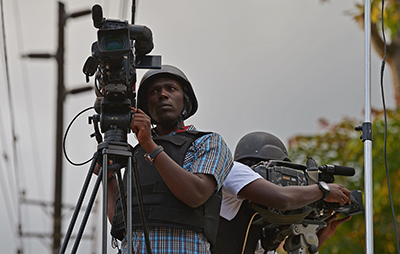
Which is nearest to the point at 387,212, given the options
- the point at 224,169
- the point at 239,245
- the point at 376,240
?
the point at 376,240

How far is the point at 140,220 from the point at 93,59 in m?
0.76

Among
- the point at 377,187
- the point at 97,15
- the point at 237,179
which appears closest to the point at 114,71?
the point at 97,15

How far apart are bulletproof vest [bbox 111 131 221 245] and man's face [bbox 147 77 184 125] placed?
0.56 ft

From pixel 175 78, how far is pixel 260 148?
3.38 feet

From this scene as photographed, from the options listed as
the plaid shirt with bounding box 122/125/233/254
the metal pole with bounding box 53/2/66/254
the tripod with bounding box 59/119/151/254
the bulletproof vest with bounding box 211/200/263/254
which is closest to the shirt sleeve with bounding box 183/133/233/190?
the plaid shirt with bounding box 122/125/233/254

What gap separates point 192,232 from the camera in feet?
8.77

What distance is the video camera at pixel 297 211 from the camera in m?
3.30

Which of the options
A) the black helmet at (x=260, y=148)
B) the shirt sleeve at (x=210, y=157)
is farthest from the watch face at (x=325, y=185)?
the shirt sleeve at (x=210, y=157)

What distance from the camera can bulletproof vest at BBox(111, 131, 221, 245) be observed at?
2.62 meters

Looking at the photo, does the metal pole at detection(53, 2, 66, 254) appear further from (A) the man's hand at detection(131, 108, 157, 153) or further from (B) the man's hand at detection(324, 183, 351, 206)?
(A) the man's hand at detection(131, 108, 157, 153)

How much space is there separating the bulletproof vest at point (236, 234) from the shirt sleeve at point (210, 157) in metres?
0.67

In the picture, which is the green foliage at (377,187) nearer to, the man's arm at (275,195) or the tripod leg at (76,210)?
the man's arm at (275,195)

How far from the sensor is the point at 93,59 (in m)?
2.52

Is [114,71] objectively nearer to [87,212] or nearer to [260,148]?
[87,212]
